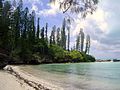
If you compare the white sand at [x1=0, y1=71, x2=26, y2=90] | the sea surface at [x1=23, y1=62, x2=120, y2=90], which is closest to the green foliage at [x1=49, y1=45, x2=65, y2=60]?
the sea surface at [x1=23, y1=62, x2=120, y2=90]

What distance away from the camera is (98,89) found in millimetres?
23609

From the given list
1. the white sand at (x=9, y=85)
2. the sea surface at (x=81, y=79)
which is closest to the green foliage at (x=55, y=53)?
the sea surface at (x=81, y=79)

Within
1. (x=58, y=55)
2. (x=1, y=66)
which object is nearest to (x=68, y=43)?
(x=58, y=55)

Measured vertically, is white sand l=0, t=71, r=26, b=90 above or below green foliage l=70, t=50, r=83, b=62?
below

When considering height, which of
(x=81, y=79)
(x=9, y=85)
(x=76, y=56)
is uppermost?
(x=76, y=56)

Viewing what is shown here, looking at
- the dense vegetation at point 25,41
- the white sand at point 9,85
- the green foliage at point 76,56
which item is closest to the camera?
the white sand at point 9,85

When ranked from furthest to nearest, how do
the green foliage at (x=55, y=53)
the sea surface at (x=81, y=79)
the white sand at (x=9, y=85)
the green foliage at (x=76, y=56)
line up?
the green foliage at (x=76, y=56) < the green foliage at (x=55, y=53) < the sea surface at (x=81, y=79) < the white sand at (x=9, y=85)

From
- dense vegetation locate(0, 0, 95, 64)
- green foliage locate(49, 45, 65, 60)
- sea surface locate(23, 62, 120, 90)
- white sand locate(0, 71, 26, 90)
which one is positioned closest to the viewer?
white sand locate(0, 71, 26, 90)

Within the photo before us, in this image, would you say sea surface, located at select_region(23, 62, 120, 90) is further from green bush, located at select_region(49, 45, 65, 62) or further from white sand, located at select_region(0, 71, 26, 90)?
green bush, located at select_region(49, 45, 65, 62)

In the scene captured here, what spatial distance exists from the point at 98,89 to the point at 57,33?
108m

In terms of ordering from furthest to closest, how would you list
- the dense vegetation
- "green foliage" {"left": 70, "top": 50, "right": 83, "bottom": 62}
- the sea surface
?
"green foliage" {"left": 70, "top": 50, "right": 83, "bottom": 62}
the dense vegetation
the sea surface

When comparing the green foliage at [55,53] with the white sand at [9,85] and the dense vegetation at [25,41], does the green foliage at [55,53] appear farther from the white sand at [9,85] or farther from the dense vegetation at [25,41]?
the white sand at [9,85]

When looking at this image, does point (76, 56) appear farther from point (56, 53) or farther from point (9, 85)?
point (9, 85)

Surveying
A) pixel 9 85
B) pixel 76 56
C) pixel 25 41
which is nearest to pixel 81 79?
pixel 9 85
